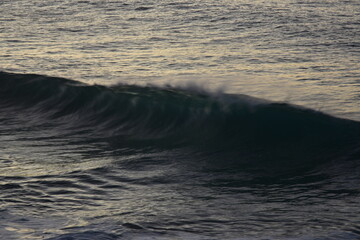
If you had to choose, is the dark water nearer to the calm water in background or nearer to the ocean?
the ocean

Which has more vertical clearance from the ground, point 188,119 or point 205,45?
point 205,45

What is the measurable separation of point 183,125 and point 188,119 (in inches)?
8.8

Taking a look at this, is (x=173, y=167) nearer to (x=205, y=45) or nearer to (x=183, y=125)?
(x=183, y=125)

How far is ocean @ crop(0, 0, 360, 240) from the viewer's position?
4.85m

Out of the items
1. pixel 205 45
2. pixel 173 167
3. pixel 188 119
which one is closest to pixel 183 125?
pixel 188 119

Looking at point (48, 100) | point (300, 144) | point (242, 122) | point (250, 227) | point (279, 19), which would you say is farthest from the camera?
point (279, 19)

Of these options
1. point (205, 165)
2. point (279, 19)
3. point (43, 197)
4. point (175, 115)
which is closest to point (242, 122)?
point (175, 115)

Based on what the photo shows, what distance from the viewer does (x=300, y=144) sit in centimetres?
741

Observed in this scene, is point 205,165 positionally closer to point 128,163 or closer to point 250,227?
point 128,163

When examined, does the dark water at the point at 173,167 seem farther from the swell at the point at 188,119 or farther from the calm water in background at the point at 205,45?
the calm water in background at the point at 205,45

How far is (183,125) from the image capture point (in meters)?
8.70

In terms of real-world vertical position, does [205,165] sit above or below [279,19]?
below

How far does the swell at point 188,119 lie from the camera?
7.38 m

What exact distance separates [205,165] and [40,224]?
2423mm
